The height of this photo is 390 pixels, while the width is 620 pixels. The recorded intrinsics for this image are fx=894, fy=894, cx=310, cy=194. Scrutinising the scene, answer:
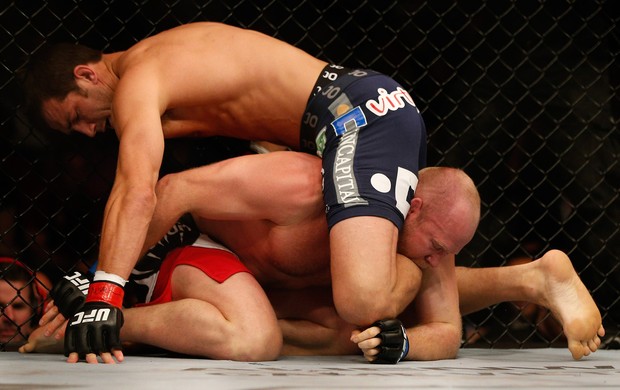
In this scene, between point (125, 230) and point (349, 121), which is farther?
point (349, 121)

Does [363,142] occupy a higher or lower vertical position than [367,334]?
higher

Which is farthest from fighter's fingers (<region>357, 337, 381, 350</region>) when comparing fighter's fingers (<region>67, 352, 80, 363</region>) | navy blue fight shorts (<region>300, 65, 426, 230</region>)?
fighter's fingers (<region>67, 352, 80, 363</region>)

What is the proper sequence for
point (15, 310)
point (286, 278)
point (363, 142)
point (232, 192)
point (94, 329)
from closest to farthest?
point (94, 329) → point (232, 192) → point (363, 142) → point (286, 278) → point (15, 310)

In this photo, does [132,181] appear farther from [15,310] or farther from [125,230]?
[15,310]

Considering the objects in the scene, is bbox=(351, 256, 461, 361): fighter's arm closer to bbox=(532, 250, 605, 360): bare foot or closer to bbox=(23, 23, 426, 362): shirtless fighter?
bbox=(23, 23, 426, 362): shirtless fighter

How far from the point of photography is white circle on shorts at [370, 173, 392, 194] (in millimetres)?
2055

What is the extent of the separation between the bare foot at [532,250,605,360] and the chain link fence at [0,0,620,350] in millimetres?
641

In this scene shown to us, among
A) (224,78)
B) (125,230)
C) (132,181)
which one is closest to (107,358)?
(125,230)

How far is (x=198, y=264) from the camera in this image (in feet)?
6.86

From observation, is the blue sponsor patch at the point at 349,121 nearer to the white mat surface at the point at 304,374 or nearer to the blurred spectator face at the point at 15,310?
the white mat surface at the point at 304,374

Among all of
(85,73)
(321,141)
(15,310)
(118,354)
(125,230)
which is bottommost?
(15,310)

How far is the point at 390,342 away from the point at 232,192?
483 millimetres

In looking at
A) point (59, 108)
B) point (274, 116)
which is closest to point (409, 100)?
point (274, 116)

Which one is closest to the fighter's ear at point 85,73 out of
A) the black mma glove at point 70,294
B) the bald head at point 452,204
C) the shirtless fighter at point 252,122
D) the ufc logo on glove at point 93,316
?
the shirtless fighter at point 252,122
